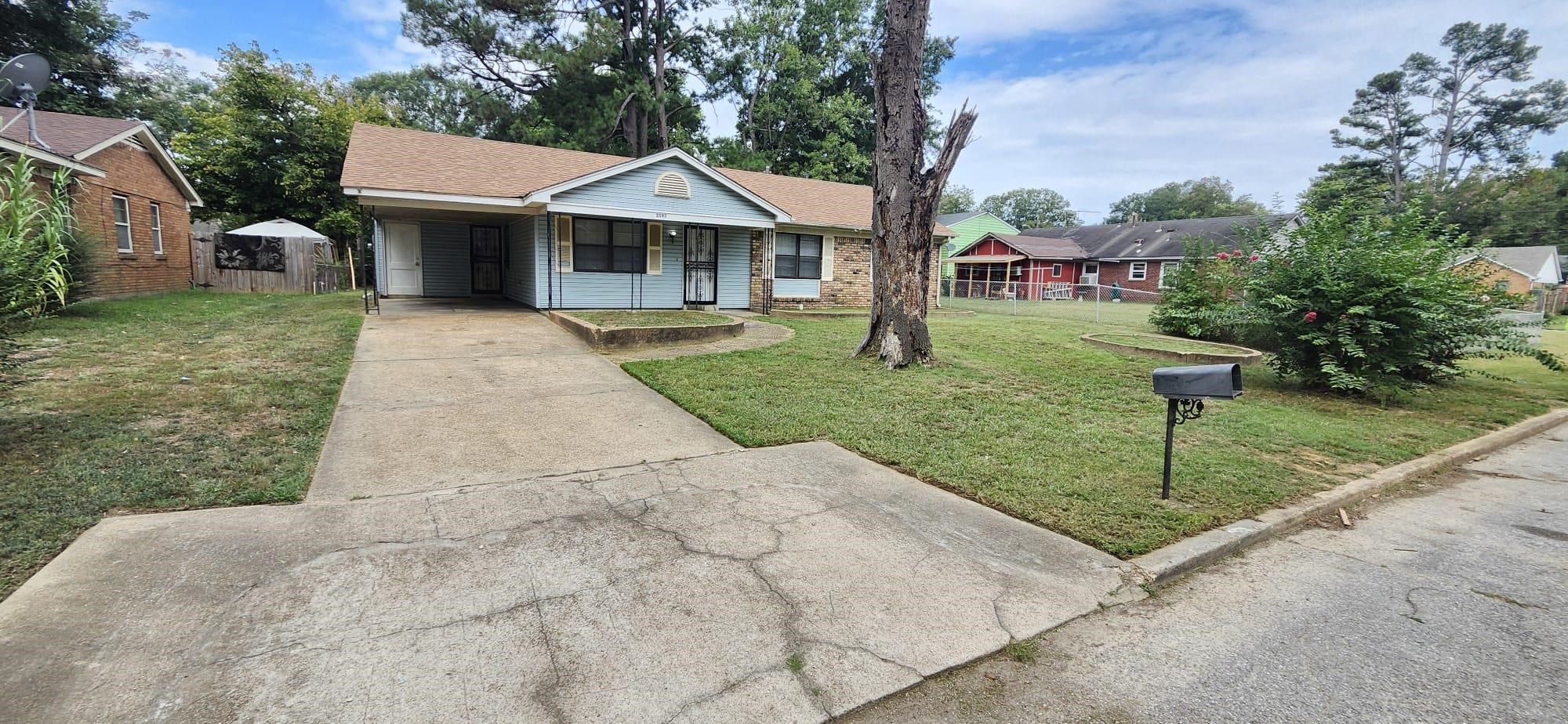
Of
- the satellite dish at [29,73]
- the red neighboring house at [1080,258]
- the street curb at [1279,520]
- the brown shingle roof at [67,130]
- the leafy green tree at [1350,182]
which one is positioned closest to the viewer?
the street curb at [1279,520]

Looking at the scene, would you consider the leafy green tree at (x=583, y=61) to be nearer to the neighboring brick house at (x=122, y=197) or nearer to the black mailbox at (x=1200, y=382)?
the neighboring brick house at (x=122, y=197)

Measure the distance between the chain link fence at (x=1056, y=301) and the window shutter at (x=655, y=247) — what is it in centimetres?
1027

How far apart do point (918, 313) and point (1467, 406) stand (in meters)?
6.32

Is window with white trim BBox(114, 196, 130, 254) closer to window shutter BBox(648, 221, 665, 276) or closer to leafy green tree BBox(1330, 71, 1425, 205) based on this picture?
window shutter BBox(648, 221, 665, 276)

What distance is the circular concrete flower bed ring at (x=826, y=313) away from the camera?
625 inches

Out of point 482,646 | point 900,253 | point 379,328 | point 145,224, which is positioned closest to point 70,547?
point 482,646

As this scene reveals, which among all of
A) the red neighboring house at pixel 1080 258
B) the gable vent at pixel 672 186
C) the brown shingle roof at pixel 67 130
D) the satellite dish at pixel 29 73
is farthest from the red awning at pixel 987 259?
the satellite dish at pixel 29 73

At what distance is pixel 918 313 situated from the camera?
867 cm

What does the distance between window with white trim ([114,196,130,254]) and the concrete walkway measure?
2060 centimetres

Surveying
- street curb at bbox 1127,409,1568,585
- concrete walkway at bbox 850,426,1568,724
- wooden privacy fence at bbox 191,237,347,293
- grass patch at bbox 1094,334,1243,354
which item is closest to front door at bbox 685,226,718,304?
grass patch at bbox 1094,334,1243,354

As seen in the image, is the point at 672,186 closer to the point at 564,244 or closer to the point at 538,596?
the point at 564,244

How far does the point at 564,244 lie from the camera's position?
14.3m

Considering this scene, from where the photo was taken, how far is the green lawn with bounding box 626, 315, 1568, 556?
4.11 m

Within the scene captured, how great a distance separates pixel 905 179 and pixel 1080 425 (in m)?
4.07
